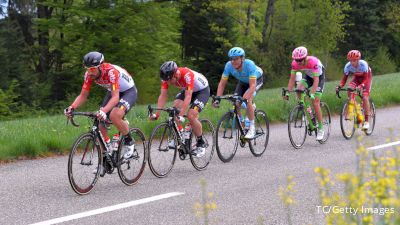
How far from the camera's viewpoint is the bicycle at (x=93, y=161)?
24.6ft

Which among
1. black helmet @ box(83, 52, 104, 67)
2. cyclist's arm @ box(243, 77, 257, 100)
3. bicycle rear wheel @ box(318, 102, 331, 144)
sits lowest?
bicycle rear wheel @ box(318, 102, 331, 144)

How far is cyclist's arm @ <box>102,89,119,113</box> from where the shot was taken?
7.69m

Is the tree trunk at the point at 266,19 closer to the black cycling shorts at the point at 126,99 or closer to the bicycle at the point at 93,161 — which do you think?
the black cycling shorts at the point at 126,99

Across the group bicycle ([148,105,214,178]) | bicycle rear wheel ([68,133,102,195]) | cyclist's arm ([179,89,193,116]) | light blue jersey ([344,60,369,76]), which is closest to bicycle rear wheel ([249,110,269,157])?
bicycle ([148,105,214,178])

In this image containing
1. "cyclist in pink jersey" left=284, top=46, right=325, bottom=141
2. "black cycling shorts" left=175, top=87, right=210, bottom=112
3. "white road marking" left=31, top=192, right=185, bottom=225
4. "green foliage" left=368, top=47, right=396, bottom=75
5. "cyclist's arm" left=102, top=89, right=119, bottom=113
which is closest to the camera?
"white road marking" left=31, top=192, right=185, bottom=225

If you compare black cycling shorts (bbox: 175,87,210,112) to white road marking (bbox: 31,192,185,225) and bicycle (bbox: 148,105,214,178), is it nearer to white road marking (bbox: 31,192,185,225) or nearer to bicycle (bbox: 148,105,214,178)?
bicycle (bbox: 148,105,214,178)

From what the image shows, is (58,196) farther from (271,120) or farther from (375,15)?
(375,15)

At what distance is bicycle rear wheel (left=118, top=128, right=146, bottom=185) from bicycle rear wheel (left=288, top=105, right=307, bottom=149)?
3.86 metres

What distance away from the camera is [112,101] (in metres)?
7.74

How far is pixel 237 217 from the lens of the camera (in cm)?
629

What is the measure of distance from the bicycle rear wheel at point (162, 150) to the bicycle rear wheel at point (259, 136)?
2.06 m

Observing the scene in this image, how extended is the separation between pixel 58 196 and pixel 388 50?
60.9 m

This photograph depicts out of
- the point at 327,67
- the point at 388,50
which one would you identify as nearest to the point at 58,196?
the point at 327,67

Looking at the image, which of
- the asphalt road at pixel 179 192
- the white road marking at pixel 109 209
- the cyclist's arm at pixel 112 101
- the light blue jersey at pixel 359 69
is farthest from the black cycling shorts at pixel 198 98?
the light blue jersey at pixel 359 69
